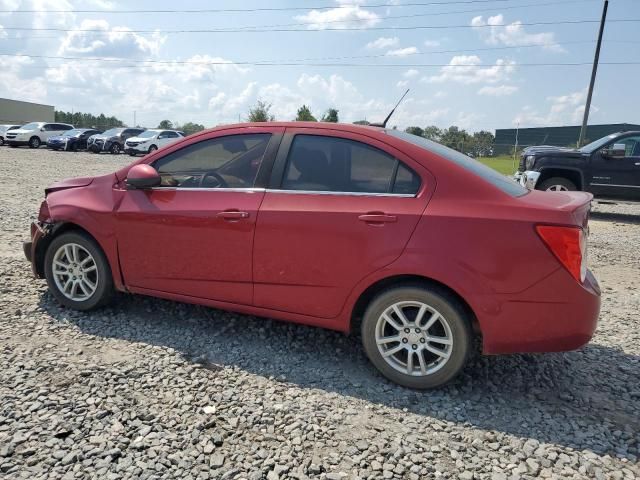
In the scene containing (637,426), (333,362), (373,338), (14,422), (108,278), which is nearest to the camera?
(14,422)

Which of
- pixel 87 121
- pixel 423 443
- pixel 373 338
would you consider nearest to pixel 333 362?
pixel 373 338

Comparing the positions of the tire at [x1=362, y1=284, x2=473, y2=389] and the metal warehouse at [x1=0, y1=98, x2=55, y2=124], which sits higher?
the metal warehouse at [x1=0, y1=98, x2=55, y2=124]

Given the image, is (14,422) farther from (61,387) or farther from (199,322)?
(199,322)

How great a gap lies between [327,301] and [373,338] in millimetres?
396

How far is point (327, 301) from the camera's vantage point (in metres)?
3.39

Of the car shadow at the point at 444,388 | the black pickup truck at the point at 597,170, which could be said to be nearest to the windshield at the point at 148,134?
the black pickup truck at the point at 597,170

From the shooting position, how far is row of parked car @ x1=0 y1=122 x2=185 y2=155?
28500 mm

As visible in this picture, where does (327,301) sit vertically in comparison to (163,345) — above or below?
above

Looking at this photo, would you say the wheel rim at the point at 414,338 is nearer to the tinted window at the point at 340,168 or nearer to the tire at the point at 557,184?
the tinted window at the point at 340,168

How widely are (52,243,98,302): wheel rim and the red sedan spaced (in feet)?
0.04

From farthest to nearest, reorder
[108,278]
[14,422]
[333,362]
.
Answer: [108,278]
[333,362]
[14,422]

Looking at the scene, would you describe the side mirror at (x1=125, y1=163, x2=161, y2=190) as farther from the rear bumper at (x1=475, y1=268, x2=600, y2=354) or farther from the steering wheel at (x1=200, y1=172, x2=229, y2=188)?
the rear bumper at (x1=475, y1=268, x2=600, y2=354)

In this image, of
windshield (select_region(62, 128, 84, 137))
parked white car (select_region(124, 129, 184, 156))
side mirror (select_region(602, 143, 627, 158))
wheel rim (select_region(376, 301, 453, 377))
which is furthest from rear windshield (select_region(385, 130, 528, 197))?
windshield (select_region(62, 128, 84, 137))

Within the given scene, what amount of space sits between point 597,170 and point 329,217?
31.1 feet
